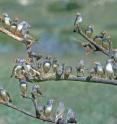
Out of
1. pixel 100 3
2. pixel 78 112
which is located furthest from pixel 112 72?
pixel 100 3

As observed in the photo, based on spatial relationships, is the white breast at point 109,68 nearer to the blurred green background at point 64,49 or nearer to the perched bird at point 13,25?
the blurred green background at point 64,49

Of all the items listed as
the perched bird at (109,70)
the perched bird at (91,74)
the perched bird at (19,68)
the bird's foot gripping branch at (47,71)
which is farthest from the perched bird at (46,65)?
the perched bird at (109,70)

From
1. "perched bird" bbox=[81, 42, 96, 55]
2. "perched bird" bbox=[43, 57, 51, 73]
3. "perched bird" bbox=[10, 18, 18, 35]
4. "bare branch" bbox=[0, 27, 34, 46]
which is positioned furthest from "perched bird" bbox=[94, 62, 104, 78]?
"perched bird" bbox=[10, 18, 18, 35]

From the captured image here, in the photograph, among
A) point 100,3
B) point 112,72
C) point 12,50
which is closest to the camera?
point 112,72

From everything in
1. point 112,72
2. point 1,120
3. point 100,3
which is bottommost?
point 1,120

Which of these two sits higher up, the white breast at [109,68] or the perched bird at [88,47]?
the perched bird at [88,47]

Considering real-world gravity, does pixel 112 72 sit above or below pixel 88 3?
below

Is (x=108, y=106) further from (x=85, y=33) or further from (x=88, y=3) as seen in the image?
(x=88, y=3)

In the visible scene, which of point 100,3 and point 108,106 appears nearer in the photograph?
point 108,106

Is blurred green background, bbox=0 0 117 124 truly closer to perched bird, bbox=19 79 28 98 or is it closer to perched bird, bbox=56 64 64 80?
perched bird, bbox=56 64 64 80
